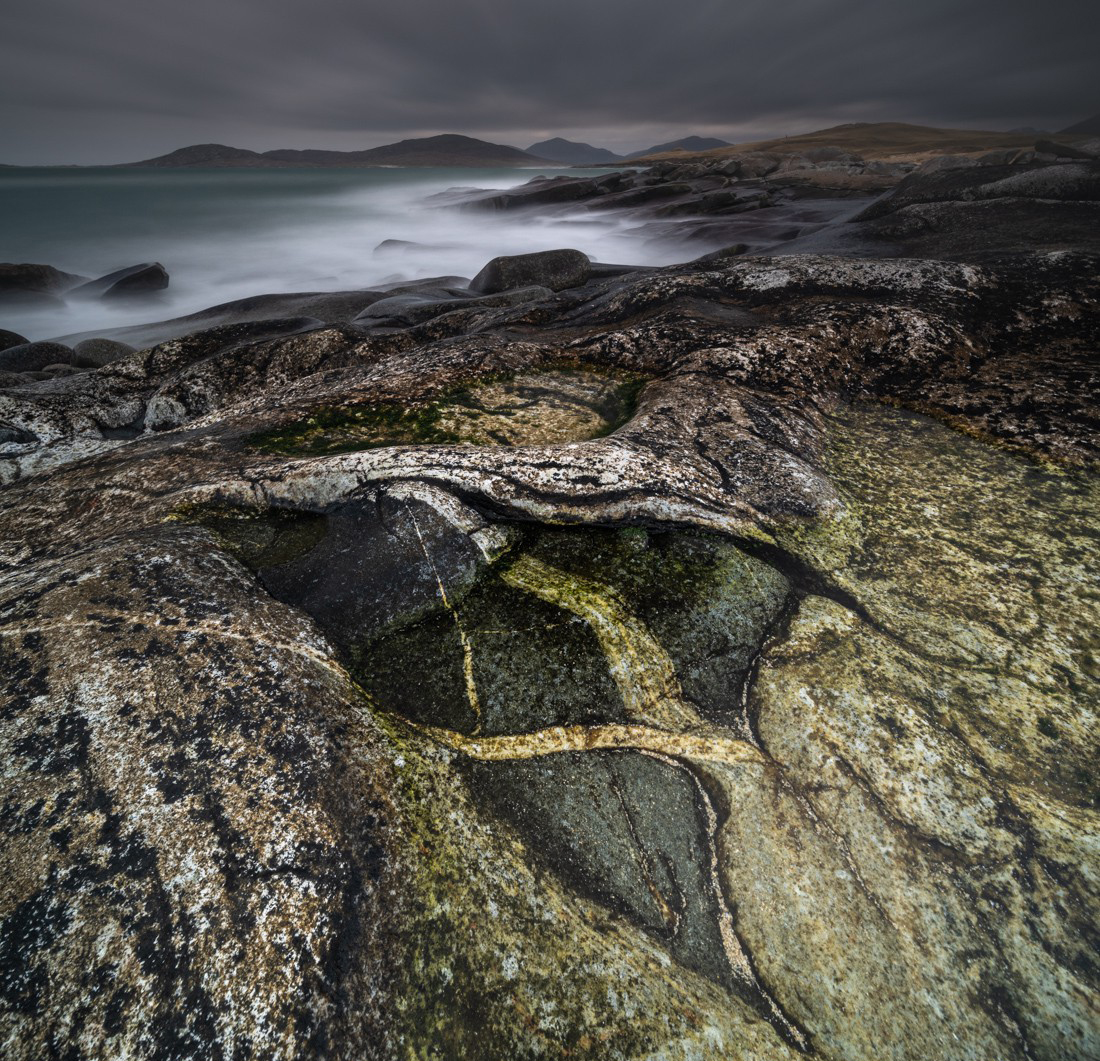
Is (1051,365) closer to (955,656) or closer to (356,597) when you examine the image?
(955,656)

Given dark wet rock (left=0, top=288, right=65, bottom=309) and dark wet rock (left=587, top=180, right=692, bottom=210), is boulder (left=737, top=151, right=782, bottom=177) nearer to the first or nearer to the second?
dark wet rock (left=587, top=180, right=692, bottom=210)

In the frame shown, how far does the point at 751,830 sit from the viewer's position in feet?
9.29

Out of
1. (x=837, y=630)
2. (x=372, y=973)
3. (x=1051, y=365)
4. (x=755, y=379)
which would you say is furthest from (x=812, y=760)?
(x=1051, y=365)

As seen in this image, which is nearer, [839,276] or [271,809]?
[271,809]

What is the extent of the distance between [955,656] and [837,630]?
0.68 metres

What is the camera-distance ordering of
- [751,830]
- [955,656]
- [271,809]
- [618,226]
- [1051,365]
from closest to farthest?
[271,809] < [751,830] < [955,656] < [1051,365] < [618,226]

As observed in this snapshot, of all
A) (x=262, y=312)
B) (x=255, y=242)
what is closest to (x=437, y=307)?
(x=262, y=312)

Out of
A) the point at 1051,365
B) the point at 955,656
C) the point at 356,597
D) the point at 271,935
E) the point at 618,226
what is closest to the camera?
the point at 271,935

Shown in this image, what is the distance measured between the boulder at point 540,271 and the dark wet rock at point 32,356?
1170cm

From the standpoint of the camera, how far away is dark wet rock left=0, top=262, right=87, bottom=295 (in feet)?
85.1

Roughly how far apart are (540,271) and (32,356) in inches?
536

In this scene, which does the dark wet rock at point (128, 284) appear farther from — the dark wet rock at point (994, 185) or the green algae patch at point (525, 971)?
the green algae patch at point (525, 971)

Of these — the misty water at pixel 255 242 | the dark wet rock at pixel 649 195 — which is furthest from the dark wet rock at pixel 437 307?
the dark wet rock at pixel 649 195

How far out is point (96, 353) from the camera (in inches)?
573
